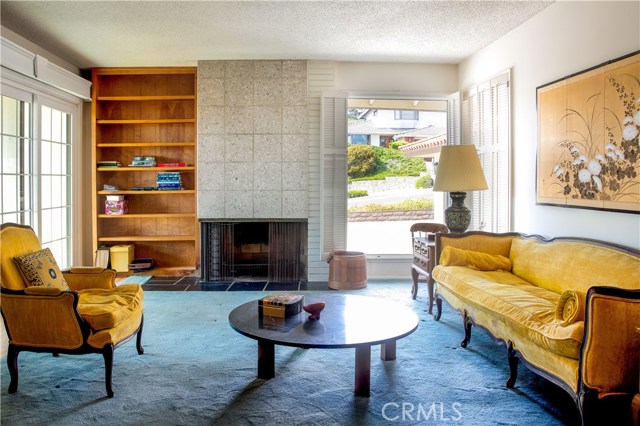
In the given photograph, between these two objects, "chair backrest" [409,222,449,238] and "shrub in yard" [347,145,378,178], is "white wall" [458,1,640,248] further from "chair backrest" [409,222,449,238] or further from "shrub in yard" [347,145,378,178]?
"shrub in yard" [347,145,378,178]

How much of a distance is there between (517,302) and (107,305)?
8.09ft

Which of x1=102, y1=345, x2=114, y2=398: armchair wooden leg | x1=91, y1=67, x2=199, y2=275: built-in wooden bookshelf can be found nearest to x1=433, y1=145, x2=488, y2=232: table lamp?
x1=102, y1=345, x2=114, y2=398: armchair wooden leg

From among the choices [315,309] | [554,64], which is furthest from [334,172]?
[315,309]

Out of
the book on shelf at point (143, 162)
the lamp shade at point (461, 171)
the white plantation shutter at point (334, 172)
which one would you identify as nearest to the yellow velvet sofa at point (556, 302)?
the lamp shade at point (461, 171)

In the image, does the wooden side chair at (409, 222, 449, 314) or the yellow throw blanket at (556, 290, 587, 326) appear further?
the wooden side chair at (409, 222, 449, 314)

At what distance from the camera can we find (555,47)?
3748 millimetres

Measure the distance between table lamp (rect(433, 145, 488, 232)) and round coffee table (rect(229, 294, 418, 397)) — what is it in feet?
5.09

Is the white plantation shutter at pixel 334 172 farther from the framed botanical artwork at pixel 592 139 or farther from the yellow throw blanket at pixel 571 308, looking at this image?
the yellow throw blanket at pixel 571 308

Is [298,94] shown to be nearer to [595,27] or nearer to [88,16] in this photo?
[88,16]

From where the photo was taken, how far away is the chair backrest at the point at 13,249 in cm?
268

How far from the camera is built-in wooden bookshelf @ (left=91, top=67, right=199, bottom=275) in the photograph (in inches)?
233

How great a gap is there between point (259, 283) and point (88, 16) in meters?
3.26

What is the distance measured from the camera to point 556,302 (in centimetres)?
286

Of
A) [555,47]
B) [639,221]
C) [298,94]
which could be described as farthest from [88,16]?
[639,221]
